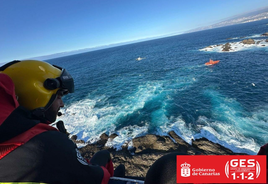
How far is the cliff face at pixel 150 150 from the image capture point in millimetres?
9203

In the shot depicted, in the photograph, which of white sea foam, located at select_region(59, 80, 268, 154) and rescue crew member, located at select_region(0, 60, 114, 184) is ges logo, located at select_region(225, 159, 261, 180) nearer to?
rescue crew member, located at select_region(0, 60, 114, 184)

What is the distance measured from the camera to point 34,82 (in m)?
2.35

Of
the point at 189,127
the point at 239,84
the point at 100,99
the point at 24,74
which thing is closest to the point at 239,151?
the point at 189,127

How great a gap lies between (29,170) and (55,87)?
176 cm

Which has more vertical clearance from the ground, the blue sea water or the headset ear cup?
the headset ear cup

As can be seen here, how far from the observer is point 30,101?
86.7 inches

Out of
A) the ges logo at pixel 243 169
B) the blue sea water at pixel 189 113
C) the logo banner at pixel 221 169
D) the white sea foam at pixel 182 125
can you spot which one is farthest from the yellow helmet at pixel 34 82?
the blue sea water at pixel 189 113

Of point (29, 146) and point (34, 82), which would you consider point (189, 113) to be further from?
point (29, 146)

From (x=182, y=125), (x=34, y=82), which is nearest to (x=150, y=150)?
(x=182, y=125)

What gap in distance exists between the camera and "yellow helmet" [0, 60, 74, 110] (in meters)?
2.17

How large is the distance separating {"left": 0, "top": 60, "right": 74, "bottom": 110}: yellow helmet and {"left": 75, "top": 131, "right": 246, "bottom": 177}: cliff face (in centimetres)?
839

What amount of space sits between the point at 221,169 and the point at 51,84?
3396 mm

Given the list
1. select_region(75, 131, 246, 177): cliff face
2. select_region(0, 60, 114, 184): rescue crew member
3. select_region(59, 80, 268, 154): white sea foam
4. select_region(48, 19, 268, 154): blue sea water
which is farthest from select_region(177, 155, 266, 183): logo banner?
select_region(48, 19, 268, 154): blue sea water

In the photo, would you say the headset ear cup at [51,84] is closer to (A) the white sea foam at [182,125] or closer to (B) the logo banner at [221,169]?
(B) the logo banner at [221,169]
